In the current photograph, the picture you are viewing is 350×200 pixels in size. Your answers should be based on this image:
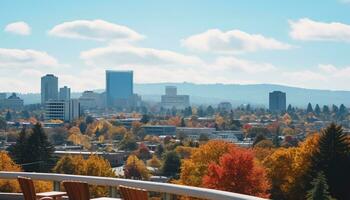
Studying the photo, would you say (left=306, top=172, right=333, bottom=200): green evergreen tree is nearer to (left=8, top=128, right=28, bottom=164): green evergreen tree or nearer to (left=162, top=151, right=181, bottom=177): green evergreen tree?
(left=8, top=128, right=28, bottom=164): green evergreen tree

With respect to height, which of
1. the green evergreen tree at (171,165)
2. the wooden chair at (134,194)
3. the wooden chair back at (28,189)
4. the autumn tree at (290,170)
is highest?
the wooden chair at (134,194)

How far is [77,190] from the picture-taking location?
9734mm

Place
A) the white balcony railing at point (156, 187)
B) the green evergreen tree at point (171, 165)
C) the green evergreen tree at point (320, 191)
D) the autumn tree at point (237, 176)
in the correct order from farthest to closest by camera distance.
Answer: the green evergreen tree at point (171, 165) → the autumn tree at point (237, 176) → the green evergreen tree at point (320, 191) → the white balcony railing at point (156, 187)

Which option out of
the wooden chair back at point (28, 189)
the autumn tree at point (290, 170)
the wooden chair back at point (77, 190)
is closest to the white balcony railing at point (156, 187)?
the wooden chair back at point (77, 190)

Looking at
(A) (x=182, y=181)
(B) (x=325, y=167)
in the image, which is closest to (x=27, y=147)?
(A) (x=182, y=181)

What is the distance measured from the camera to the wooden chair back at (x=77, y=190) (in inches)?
381

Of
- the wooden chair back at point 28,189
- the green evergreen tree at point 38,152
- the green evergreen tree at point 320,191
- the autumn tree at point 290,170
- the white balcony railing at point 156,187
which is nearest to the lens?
the white balcony railing at point 156,187

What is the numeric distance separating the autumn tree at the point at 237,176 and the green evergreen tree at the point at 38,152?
2246cm

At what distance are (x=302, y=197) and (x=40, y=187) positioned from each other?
122 ft

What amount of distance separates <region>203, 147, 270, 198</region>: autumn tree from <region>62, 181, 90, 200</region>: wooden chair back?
3921cm

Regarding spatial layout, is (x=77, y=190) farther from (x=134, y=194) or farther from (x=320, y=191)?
(x=320, y=191)

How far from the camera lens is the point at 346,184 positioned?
1917 inches

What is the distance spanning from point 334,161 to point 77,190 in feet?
142

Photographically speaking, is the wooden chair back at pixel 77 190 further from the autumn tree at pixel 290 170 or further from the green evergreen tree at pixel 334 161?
the autumn tree at pixel 290 170
